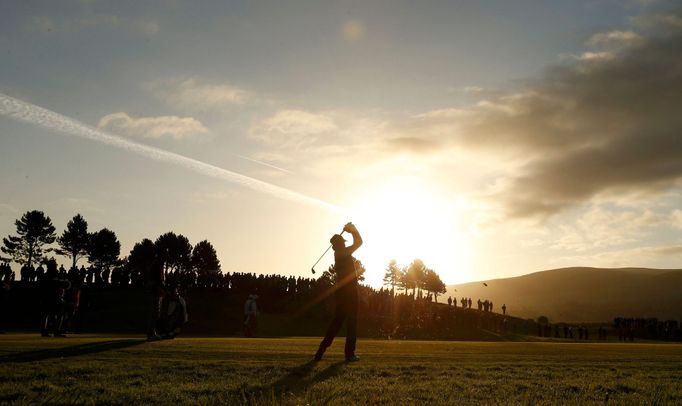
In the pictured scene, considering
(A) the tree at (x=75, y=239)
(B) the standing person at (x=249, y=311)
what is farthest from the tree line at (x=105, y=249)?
(B) the standing person at (x=249, y=311)

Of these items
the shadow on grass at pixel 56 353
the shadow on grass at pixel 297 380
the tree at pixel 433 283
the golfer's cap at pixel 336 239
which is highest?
the tree at pixel 433 283

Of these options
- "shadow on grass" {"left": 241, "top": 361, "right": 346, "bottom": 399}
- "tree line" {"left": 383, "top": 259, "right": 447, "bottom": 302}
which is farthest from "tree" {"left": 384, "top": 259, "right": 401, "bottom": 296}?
"shadow on grass" {"left": 241, "top": 361, "right": 346, "bottom": 399}

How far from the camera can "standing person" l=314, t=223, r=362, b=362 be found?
12414 millimetres

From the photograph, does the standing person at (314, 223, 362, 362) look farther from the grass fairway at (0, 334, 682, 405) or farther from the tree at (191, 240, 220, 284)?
the tree at (191, 240, 220, 284)

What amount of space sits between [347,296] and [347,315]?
16.9 inches

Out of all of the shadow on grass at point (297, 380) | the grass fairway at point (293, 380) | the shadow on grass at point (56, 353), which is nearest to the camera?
the grass fairway at point (293, 380)

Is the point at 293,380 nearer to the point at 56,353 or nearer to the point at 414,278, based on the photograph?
the point at 56,353

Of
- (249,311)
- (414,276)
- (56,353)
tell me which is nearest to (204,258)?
(414,276)

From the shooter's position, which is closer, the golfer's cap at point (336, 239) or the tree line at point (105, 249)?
the golfer's cap at point (336, 239)

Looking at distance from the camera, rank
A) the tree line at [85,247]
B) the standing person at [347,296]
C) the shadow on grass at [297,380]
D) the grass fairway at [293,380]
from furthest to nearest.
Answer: the tree line at [85,247] → the standing person at [347,296] → the shadow on grass at [297,380] → the grass fairway at [293,380]

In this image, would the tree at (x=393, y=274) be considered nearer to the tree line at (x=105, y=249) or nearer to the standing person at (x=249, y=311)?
the tree line at (x=105, y=249)

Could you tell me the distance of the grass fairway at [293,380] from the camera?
7.63 m

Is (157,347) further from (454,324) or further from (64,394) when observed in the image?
(454,324)

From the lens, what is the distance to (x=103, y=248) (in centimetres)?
12125
